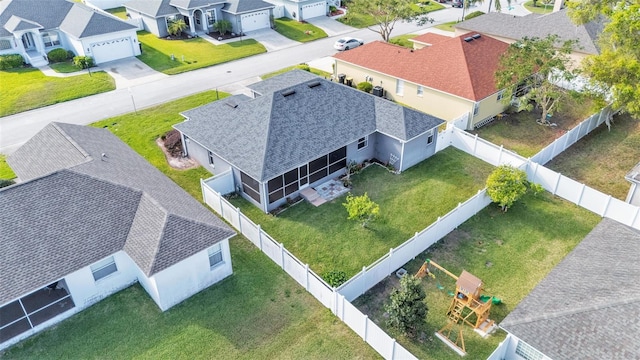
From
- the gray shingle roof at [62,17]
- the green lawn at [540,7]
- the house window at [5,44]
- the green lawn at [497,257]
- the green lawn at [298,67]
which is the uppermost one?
the gray shingle roof at [62,17]

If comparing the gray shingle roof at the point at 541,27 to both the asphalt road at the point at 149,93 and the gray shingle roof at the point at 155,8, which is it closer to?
the asphalt road at the point at 149,93

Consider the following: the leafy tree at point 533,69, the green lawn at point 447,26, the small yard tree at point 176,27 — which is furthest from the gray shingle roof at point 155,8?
the leafy tree at point 533,69

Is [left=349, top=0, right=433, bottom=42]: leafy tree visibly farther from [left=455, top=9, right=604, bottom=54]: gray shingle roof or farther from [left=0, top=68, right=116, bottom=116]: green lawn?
[left=0, top=68, right=116, bottom=116]: green lawn

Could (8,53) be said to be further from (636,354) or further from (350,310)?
(636,354)

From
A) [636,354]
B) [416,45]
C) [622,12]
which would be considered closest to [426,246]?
[636,354]

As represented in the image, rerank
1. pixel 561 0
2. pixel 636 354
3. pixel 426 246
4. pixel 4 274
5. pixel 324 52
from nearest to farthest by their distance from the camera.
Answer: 1. pixel 636 354
2. pixel 4 274
3. pixel 426 246
4. pixel 324 52
5. pixel 561 0

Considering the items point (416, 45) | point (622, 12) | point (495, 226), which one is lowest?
point (495, 226)
